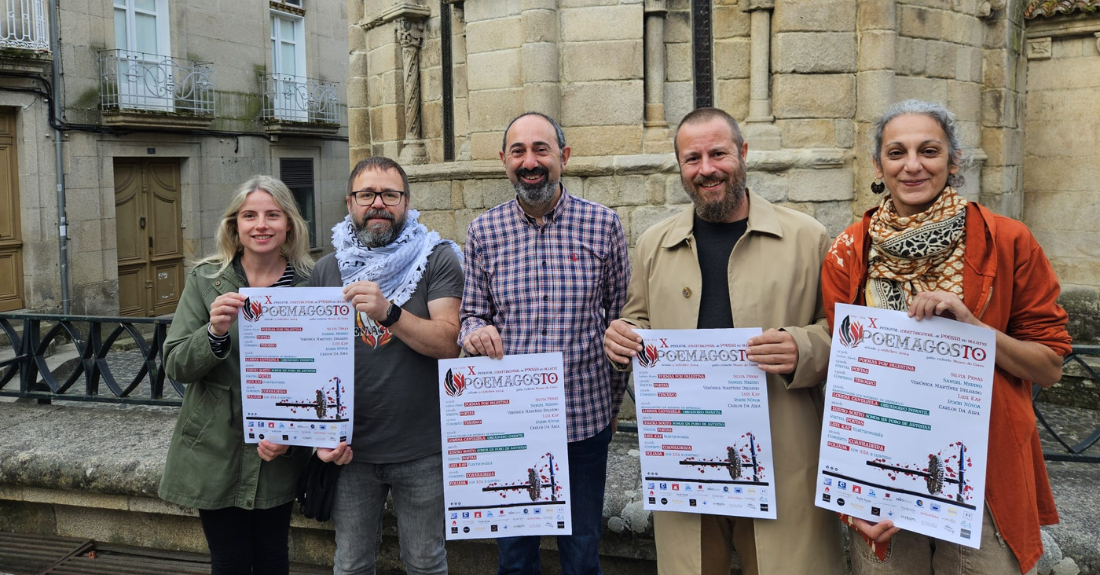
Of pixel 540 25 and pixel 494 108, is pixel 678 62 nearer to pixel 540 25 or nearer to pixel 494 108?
pixel 540 25

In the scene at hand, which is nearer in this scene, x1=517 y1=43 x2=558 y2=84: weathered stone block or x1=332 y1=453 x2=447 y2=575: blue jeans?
x1=332 y1=453 x2=447 y2=575: blue jeans

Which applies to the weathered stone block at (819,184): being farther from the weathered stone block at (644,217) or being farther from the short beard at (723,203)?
the short beard at (723,203)

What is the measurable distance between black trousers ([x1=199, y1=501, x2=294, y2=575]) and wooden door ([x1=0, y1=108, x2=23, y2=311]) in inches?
463

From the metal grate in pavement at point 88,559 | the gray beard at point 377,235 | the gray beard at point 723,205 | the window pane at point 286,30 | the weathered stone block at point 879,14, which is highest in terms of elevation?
the window pane at point 286,30

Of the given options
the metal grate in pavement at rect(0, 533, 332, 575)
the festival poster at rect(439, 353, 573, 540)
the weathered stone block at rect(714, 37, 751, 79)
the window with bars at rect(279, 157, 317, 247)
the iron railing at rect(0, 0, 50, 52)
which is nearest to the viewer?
the festival poster at rect(439, 353, 573, 540)

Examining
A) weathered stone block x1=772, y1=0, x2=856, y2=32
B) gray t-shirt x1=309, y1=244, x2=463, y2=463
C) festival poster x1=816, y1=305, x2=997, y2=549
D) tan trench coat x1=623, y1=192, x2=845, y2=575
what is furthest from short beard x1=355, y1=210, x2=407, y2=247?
weathered stone block x1=772, y1=0, x2=856, y2=32

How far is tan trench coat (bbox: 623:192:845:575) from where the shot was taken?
8.04 feet

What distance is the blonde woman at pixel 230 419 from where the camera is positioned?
284 cm

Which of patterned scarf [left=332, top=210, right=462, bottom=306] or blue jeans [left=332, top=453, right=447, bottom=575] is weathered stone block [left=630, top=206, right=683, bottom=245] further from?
blue jeans [left=332, top=453, right=447, bottom=575]

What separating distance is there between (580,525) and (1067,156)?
733 cm

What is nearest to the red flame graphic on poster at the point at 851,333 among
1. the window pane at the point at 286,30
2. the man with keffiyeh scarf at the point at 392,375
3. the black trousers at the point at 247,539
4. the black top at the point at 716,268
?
the black top at the point at 716,268

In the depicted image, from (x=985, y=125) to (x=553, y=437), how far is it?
253 inches

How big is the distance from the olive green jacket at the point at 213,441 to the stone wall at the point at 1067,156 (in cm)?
783

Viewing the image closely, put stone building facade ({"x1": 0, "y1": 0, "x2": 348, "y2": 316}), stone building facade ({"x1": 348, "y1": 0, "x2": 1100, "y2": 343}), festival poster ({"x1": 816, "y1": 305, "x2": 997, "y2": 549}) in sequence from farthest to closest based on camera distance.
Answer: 1. stone building facade ({"x1": 0, "y1": 0, "x2": 348, "y2": 316})
2. stone building facade ({"x1": 348, "y1": 0, "x2": 1100, "y2": 343})
3. festival poster ({"x1": 816, "y1": 305, "x2": 997, "y2": 549})
